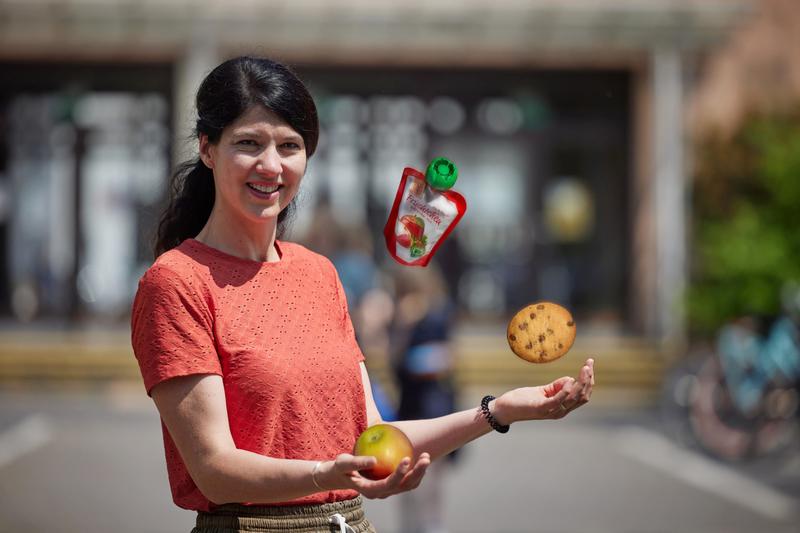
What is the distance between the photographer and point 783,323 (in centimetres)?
1084

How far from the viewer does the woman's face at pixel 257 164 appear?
231cm

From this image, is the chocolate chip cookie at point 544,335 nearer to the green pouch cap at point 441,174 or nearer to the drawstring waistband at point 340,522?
the green pouch cap at point 441,174

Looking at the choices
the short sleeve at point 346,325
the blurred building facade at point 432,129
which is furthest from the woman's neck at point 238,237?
the blurred building facade at point 432,129

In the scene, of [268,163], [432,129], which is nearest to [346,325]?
[268,163]

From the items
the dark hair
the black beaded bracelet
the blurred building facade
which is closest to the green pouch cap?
the dark hair

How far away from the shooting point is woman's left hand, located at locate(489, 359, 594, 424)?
7.45 feet

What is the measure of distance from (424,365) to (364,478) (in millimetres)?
5195

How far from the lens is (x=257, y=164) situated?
7.57 feet

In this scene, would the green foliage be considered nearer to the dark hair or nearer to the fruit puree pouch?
the fruit puree pouch

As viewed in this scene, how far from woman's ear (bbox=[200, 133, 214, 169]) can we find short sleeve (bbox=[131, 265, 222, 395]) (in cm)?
27

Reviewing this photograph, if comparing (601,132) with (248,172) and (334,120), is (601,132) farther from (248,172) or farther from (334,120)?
(248,172)

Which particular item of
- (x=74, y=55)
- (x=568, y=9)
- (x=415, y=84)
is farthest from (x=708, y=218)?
(x=74, y=55)

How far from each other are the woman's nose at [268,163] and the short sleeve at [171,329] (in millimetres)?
256

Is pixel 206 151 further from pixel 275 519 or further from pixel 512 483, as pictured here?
pixel 512 483
